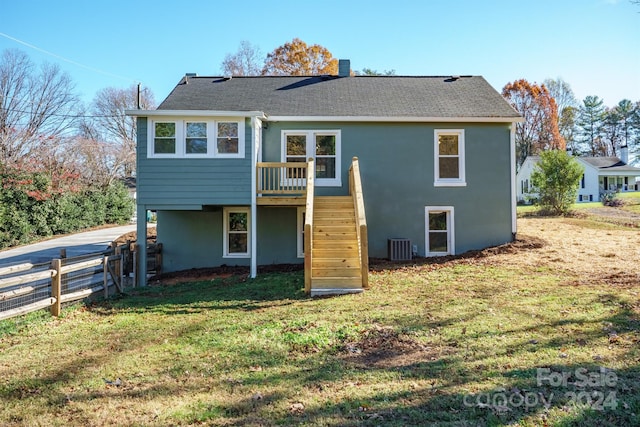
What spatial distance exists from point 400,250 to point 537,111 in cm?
3478

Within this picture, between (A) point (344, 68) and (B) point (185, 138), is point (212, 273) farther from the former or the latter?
(A) point (344, 68)

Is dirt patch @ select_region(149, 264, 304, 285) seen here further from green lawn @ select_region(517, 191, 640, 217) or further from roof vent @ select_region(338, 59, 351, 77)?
green lawn @ select_region(517, 191, 640, 217)

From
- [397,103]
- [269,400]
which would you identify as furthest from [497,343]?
[397,103]

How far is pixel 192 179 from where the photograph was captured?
1026 cm

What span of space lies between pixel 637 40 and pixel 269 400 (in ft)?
39.0

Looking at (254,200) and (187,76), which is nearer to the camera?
(254,200)

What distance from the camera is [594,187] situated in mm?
35375

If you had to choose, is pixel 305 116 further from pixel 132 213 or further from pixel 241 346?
pixel 132 213

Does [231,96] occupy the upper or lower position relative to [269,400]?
upper

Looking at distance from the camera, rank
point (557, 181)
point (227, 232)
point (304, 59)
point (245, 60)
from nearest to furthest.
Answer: point (227, 232), point (557, 181), point (304, 59), point (245, 60)

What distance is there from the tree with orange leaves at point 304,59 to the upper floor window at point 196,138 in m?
20.3

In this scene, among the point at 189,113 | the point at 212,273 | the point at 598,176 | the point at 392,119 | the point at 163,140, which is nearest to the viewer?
the point at 189,113

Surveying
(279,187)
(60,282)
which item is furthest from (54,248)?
(279,187)

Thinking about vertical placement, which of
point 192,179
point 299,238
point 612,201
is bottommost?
point 299,238
